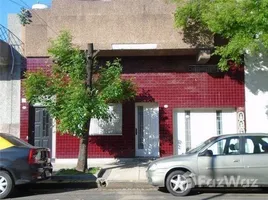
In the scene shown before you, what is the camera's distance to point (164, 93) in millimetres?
15117

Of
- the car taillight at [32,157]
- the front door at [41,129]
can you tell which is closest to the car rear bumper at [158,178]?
the car taillight at [32,157]

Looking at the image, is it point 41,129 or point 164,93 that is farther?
point 41,129

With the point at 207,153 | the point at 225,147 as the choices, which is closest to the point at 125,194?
the point at 207,153

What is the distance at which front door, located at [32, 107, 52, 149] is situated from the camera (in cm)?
1527

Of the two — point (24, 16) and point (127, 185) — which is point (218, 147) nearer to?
point (127, 185)

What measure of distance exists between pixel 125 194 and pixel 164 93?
624 centimetres

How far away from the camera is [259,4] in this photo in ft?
37.3

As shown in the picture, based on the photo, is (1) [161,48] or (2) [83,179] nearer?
(2) [83,179]

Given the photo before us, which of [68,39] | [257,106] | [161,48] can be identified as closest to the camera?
[68,39]

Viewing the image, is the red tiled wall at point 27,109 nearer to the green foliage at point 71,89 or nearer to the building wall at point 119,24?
the building wall at point 119,24

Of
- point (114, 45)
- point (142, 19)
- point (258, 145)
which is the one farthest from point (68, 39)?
point (258, 145)

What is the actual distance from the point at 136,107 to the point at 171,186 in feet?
20.6

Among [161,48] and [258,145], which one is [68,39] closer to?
[161,48]

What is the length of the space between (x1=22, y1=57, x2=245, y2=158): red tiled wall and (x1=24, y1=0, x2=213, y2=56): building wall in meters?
1.42
